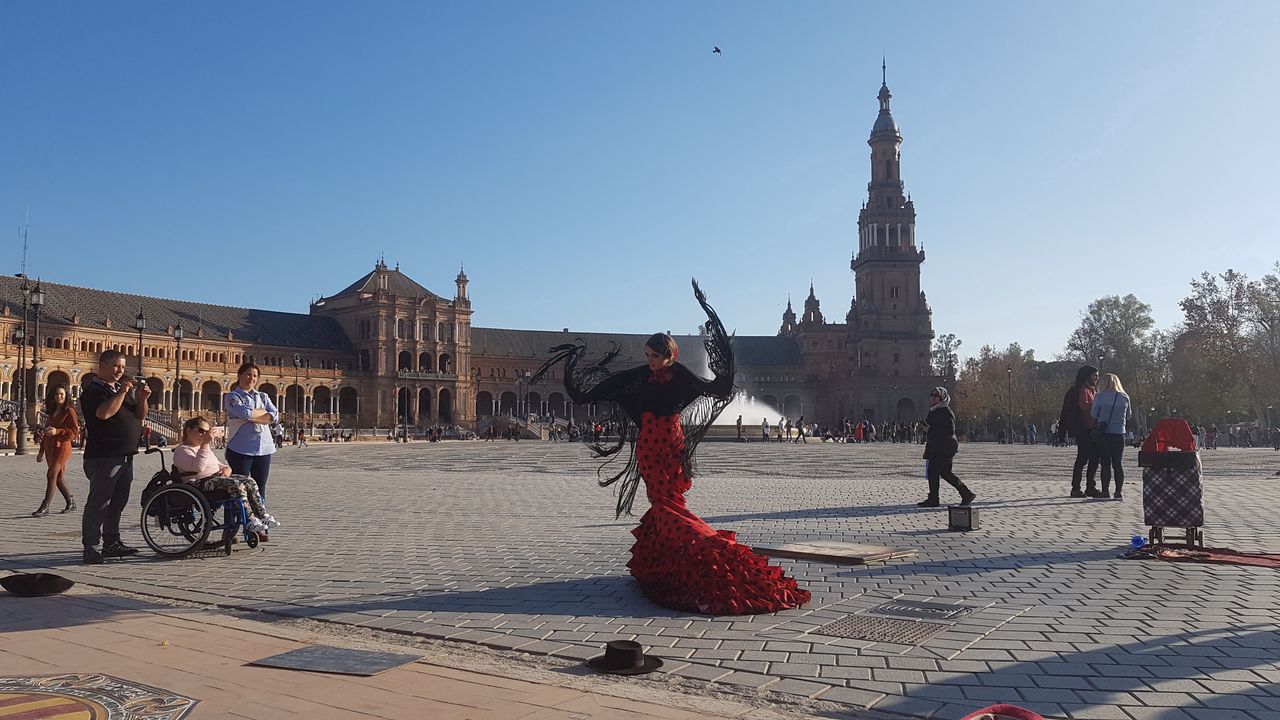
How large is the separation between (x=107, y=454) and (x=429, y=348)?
96.9 meters

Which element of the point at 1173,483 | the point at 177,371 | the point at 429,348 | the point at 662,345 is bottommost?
the point at 1173,483

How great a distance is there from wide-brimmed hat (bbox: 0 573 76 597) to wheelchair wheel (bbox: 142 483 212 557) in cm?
176

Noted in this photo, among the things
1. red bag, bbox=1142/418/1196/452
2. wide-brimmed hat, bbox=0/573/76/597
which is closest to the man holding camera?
wide-brimmed hat, bbox=0/573/76/597

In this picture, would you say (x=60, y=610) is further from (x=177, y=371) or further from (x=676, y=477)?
(x=177, y=371)

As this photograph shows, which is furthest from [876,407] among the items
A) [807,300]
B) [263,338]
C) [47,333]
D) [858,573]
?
[858,573]

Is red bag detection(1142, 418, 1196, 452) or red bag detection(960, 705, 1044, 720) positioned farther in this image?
red bag detection(1142, 418, 1196, 452)

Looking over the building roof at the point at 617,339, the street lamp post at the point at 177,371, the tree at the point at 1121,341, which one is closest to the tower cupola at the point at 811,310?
the building roof at the point at 617,339

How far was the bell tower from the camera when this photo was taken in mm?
→ 106875

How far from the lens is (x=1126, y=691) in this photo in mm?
4148

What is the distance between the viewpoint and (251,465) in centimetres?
922

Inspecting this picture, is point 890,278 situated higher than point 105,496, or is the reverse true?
point 890,278

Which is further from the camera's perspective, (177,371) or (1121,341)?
(1121,341)

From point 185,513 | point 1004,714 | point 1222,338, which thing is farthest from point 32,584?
point 1222,338

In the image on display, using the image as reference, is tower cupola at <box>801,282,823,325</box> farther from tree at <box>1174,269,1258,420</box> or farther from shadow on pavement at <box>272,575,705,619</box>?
shadow on pavement at <box>272,575,705,619</box>
